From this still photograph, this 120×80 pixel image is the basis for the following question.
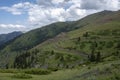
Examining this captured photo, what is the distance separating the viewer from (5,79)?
116 feet

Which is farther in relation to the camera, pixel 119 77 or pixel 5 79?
pixel 5 79

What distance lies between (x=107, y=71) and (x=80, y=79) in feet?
10.9

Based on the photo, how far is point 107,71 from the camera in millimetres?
30156

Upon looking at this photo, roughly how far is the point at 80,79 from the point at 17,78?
11.1m

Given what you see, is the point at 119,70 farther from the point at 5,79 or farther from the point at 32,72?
the point at 32,72

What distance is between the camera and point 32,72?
4697cm

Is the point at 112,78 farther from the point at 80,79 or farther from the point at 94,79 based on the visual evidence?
the point at 80,79

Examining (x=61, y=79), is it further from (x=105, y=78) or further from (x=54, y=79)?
(x=105, y=78)

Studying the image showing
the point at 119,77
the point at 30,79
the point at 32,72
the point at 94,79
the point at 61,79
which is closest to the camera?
the point at 119,77

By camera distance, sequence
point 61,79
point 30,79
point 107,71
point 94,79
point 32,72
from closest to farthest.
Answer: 1. point 94,79
2. point 107,71
3. point 61,79
4. point 30,79
5. point 32,72

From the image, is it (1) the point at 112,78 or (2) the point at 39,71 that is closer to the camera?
(1) the point at 112,78

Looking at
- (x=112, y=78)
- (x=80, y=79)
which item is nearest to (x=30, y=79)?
(x=80, y=79)

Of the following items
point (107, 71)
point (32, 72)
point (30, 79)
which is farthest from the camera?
point (32, 72)

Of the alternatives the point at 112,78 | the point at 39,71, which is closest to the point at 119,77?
the point at 112,78
